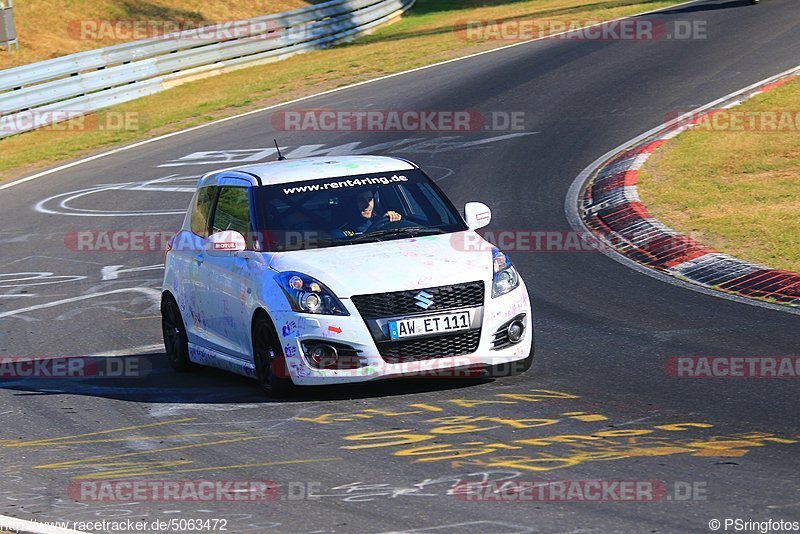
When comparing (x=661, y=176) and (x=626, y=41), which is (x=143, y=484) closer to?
(x=661, y=176)

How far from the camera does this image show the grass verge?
25305 mm

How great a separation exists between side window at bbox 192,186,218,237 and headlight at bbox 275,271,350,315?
1.95 meters

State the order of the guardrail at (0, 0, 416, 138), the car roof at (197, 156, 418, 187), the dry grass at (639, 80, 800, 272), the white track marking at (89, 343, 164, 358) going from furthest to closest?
the guardrail at (0, 0, 416, 138), the dry grass at (639, 80, 800, 272), the white track marking at (89, 343, 164, 358), the car roof at (197, 156, 418, 187)

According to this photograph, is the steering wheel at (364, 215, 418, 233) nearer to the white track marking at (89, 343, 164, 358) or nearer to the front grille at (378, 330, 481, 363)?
the front grille at (378, 330, 481, 363)

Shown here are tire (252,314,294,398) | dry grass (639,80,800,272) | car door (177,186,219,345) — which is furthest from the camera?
dry grass (639,80,800,272)

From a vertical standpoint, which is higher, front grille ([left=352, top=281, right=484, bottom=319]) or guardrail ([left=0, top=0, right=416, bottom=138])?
guardrail ([left=0, top=0, right=416, bottom=138])

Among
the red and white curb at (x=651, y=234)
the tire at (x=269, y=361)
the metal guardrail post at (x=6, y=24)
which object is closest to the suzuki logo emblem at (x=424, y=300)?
the tire at (x=269, y=361)

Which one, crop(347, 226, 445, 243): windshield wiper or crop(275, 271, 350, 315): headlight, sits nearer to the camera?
crop(275, 271, 350, 315): headlight

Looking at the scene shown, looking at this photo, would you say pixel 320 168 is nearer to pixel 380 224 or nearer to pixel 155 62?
pixel 380 224

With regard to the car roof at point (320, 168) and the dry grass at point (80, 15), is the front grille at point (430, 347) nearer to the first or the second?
the car roof at point (320, 168)

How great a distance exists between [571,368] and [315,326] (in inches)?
80.1

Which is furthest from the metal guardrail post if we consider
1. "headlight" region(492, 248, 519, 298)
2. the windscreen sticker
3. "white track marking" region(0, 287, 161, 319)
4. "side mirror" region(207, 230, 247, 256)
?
"headlight" region(492, 248, 519, 298)

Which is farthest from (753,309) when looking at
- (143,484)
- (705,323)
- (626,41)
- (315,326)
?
(626,41)

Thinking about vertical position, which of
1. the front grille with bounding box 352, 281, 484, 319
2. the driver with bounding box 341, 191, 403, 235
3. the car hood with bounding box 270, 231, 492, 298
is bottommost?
the front grille with bounding box 352, 281, 484, 319
